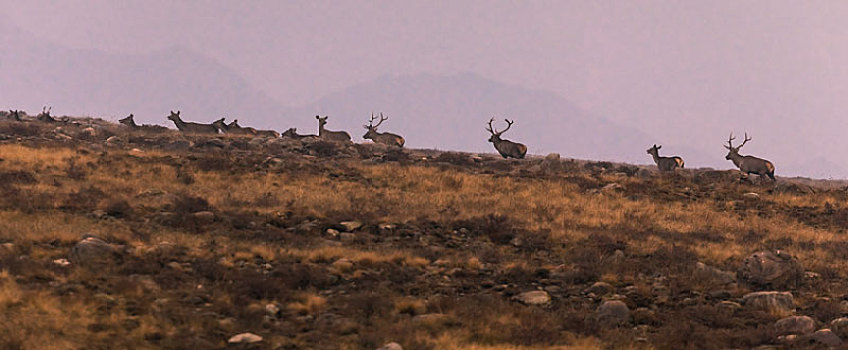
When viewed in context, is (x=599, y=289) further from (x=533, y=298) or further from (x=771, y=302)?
(x=771, y=302)

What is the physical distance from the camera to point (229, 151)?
32469mm

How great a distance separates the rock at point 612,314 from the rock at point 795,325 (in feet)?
7.89

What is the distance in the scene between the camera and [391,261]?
14.8 metres

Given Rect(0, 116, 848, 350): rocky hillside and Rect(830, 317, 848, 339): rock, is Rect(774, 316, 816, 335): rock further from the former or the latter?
Rect(830, 317, 848, 339): rock

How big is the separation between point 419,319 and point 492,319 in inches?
47.8

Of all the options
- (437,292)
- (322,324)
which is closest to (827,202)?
(437,292)

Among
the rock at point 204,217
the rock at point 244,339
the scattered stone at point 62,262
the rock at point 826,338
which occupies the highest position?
the rock at point 204,217

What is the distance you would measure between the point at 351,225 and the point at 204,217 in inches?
141

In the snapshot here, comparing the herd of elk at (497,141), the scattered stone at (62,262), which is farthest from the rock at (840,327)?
the herd of elk at (497,141)

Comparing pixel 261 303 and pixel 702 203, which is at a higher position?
pixel 702 203

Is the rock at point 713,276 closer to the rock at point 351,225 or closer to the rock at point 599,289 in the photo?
the rock at point 599,289

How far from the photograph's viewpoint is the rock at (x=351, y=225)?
1736cm

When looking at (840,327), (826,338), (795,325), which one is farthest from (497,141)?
(826,338)

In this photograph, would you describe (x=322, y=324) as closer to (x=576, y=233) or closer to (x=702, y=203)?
(x=576, y=233)
